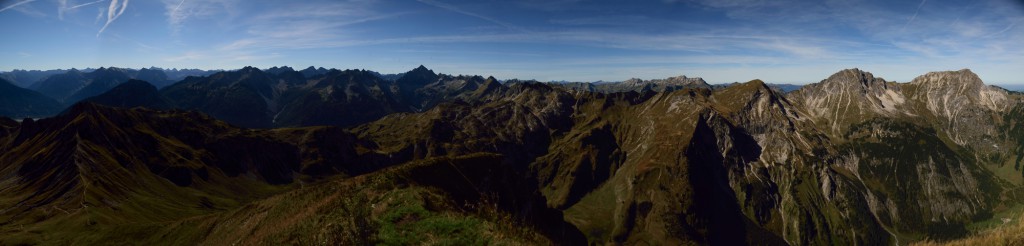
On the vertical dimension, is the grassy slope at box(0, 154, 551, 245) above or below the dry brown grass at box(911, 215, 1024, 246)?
below

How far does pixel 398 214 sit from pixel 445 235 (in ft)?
16.7

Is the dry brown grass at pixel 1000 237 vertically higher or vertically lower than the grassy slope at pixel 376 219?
higher

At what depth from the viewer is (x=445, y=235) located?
23.3 m

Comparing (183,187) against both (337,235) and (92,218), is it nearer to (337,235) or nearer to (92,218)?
(92,218)

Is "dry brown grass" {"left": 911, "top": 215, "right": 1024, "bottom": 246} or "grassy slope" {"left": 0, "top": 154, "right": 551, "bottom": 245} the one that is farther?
"grassy slope" {"left": 0, "top": 154, "right": 551, "bottom": 245}

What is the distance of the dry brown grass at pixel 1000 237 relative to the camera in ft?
44.8

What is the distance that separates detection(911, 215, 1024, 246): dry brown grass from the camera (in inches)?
538

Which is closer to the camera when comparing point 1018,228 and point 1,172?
point 1018,228

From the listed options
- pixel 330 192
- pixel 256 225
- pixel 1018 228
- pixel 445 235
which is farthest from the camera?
pixel 256 225

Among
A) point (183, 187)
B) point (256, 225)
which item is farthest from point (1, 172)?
point (256, 225)

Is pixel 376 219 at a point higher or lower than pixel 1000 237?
lower

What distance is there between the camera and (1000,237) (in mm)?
13875

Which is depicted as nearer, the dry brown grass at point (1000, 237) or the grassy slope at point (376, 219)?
the dry brown grass at point (1000, 237)

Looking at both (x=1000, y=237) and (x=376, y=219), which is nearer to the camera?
(x=1000, y=237)
